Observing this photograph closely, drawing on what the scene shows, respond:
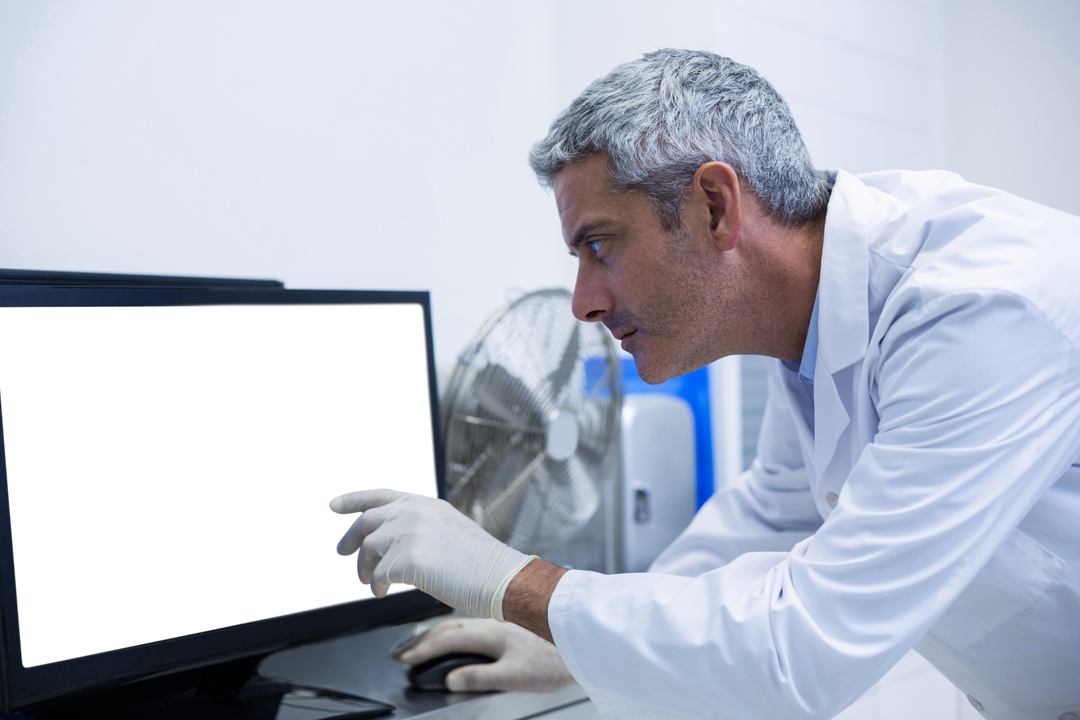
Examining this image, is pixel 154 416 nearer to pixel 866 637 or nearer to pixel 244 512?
pixel 244 512

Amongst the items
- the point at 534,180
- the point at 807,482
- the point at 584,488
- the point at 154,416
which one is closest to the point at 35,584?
the point at 154,416

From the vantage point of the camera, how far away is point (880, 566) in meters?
0.76

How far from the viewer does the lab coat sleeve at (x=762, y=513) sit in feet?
4.18

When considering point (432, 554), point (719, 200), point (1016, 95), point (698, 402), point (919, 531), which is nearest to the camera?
point (919, 531)

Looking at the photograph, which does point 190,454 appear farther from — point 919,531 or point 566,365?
point 919,531

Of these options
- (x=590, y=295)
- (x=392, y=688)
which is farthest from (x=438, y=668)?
(x=590, y=295)

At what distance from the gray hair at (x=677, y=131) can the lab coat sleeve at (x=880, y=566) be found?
0.99ft

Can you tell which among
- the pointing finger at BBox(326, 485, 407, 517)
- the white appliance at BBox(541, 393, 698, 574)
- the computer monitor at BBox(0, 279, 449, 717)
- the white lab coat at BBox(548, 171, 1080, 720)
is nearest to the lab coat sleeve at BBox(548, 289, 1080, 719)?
the white lab coat at BBox(548, 171, 1080, 720)

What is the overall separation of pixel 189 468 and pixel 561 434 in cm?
65

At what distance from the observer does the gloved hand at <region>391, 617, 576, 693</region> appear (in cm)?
103

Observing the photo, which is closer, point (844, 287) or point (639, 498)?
point (844, 287)

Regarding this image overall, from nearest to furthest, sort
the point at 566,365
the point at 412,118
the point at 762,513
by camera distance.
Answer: the point at 762,513, the point at 566,365, the point at 412,118

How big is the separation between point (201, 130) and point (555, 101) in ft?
2.62

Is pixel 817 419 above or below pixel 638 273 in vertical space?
below
